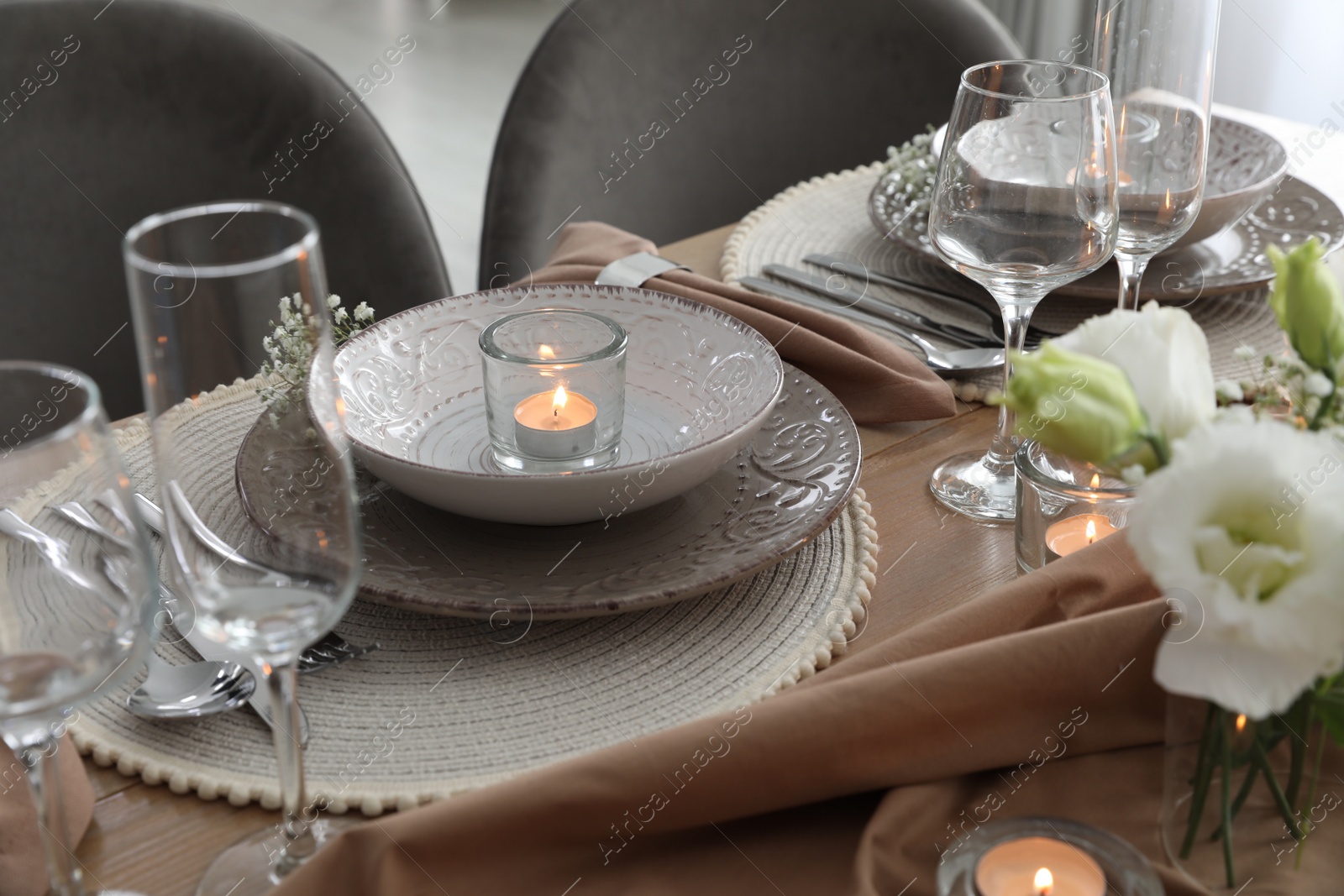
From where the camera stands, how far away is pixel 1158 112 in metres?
0.84

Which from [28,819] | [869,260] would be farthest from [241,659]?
[869,260]

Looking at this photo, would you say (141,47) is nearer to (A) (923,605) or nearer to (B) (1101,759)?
(A) (923,605)

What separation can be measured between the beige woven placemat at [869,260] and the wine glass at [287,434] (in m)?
0.59

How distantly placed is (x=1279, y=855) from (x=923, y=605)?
249 mm

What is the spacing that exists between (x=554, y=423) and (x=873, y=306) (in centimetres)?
42

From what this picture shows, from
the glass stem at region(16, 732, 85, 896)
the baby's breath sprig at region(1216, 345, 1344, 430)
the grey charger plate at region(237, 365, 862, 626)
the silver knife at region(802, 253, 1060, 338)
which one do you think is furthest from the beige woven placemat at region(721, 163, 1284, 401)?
the glass stem at region(16, 732, 85, 896)

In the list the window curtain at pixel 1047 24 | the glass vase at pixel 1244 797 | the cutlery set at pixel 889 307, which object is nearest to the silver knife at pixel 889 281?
the cutlery set at pixel 889 307

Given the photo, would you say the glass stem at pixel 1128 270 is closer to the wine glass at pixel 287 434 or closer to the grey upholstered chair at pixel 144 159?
the wine glass at pixel 287 434

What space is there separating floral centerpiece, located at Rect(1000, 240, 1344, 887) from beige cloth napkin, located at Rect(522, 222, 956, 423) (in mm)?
455

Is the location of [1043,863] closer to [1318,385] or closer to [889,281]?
[1318,385]

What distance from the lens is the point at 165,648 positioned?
649mm

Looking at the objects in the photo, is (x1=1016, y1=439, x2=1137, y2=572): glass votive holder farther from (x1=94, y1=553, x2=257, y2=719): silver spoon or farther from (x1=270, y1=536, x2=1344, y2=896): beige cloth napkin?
(x1=94, y1=553, x2=257, y2=719): silver spoon

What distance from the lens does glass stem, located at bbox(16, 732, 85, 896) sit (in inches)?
19.0

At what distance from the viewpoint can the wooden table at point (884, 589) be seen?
54cm
